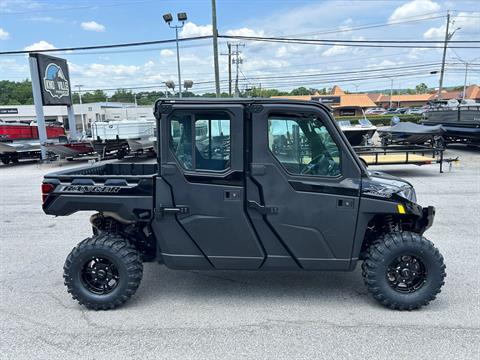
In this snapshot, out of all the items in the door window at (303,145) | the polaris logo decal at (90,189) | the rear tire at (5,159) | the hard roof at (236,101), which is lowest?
the rear tire at (5,159)

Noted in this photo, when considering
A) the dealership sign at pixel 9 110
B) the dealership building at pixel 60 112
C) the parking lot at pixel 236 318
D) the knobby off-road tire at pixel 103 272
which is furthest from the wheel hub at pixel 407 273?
the dealership sign at pixel 9 110

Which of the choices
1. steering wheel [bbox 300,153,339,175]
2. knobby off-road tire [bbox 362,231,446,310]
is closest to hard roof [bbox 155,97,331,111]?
steering wheel [bbox 300,153,339,175]

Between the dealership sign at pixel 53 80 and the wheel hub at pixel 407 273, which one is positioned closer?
the wheel hub at pixel 407 273

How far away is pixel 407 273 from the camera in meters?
3.50

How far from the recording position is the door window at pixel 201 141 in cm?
338

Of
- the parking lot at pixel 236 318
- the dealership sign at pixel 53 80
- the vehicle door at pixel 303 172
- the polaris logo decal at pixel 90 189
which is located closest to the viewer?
the parking lot at pixel 236 318

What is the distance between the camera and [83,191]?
363 cm

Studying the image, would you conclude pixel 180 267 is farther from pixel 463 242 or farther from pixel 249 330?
pixel 463 242

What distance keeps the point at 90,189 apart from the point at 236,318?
1.89 metres

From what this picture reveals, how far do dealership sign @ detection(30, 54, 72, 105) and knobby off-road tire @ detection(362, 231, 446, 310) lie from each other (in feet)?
62.2

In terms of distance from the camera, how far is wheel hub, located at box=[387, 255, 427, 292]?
3504mm

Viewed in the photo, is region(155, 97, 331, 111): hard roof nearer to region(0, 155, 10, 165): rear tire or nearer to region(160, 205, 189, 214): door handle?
region(160, 205, 189, 214): door handle

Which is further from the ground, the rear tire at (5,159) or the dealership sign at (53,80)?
the dealership sign at (53,80)

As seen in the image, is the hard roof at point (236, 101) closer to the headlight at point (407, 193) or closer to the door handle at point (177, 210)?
the door handle at point (177, 210)
